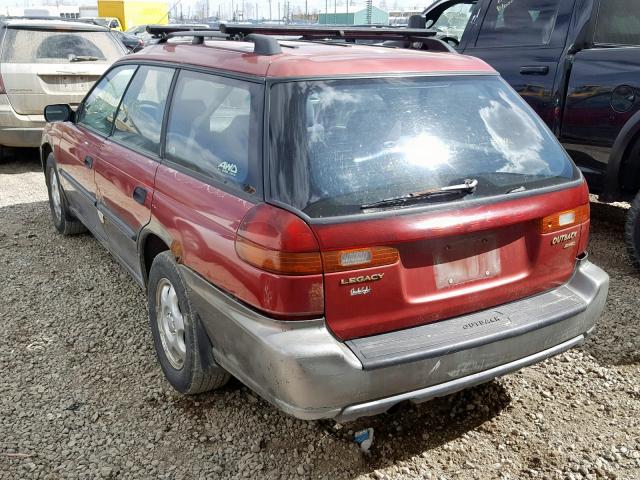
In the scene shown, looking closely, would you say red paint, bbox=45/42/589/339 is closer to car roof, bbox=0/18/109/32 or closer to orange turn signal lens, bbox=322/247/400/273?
orange turn signal lens, bbox=322/247/400/273

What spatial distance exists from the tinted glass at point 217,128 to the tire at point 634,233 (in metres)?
3.05

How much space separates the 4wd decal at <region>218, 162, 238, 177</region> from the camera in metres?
2.64

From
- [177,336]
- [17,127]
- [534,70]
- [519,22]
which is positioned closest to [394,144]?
[177,336]

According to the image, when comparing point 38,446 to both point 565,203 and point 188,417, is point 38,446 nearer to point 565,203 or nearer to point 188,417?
point 188,417

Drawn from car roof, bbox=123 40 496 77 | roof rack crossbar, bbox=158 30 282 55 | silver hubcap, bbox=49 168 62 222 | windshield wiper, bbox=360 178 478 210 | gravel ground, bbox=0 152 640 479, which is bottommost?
gravel ground, bbox=0 152 640 479

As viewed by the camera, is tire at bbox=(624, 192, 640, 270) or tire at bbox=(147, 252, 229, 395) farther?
tire at bbox=(624, 192, 640, 270)

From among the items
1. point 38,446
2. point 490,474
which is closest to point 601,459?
point 490,474

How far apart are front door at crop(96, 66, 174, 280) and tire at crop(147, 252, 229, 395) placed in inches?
14.1

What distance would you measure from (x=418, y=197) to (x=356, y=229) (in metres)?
0.32

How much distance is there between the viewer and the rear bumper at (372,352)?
2279 mm

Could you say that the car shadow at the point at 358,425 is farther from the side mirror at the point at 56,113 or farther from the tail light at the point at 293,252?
the side mirror at the point at 56,113

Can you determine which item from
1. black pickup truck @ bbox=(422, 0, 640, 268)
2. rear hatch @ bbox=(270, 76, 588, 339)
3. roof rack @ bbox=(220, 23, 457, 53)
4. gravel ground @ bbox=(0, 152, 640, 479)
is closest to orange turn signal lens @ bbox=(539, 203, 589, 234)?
rear hatch @ bbox=(270, 76, 588, 339)

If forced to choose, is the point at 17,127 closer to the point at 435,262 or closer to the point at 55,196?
the point at 55,196

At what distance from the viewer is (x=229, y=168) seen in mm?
2682
